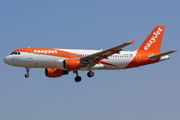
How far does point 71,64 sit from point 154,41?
16.2 meters

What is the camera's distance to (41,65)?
61.9 meters

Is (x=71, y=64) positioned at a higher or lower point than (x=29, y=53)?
lower

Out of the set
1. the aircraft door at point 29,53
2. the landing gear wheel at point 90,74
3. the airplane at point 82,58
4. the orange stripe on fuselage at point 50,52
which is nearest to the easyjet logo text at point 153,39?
the airplane at point 82,58

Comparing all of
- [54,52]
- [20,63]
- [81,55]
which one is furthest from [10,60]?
[81,55]

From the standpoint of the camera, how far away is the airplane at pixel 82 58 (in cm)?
6156

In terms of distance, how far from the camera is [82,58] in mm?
63500

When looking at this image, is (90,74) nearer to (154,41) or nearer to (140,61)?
(140,61)

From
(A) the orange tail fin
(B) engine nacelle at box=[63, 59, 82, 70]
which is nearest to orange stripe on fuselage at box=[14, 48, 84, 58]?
(B) engine nacelle at box=[63, 59, 82, 70]

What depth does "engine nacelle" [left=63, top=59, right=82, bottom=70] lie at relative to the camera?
6188 cm

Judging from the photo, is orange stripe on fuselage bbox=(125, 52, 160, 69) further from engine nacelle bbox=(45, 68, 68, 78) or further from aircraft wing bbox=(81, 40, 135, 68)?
engine nacelle bbox=(45, 68, 68, 78)

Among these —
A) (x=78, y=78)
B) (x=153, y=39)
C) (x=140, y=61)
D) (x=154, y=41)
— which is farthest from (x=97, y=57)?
(x=153, y=39)

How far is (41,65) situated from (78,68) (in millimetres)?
5088

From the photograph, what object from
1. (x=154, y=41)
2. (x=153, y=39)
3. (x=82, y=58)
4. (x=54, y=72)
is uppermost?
(x=153, y=39)

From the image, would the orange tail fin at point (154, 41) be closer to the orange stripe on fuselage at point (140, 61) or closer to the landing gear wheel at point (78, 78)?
the orange stripe on fuselage at point (140, 61)
